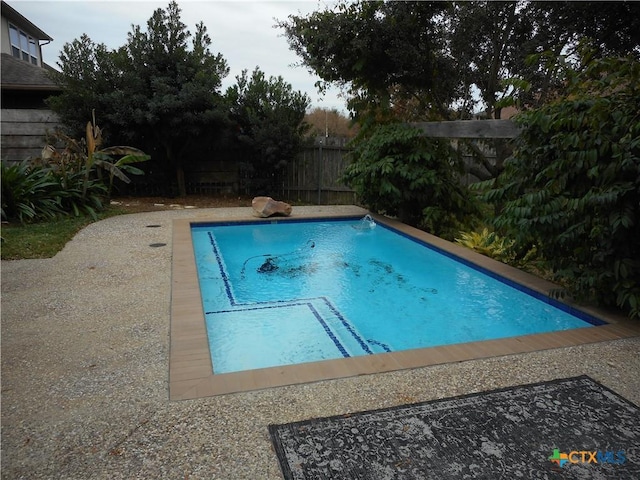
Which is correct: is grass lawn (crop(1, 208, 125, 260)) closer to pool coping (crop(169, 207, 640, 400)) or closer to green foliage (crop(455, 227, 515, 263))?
pool coping (crop(169, 207, 640, 400))

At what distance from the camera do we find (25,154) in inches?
430

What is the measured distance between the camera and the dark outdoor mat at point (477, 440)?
1.98m

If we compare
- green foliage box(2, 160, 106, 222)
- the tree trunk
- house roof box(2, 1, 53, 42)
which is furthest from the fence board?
house roof box(2, 1, 53, 42)

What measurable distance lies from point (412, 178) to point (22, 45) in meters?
23.9

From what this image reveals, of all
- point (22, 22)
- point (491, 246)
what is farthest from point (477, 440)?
point (22, 22)

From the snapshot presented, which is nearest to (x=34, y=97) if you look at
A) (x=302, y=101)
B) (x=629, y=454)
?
(x=302, y=101)

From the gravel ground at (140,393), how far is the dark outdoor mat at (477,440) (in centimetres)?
10

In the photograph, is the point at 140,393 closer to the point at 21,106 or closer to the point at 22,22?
the point at 21,106

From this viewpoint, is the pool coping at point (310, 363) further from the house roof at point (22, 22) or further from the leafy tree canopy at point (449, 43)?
the house roof at point (22, 22)

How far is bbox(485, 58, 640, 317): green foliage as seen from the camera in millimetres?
3516

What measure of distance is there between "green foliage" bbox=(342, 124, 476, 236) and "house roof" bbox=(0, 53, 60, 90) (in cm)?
1006

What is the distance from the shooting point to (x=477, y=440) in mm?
2180

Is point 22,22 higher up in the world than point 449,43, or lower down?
higher up

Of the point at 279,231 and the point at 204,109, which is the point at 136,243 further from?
the point at 204,109
